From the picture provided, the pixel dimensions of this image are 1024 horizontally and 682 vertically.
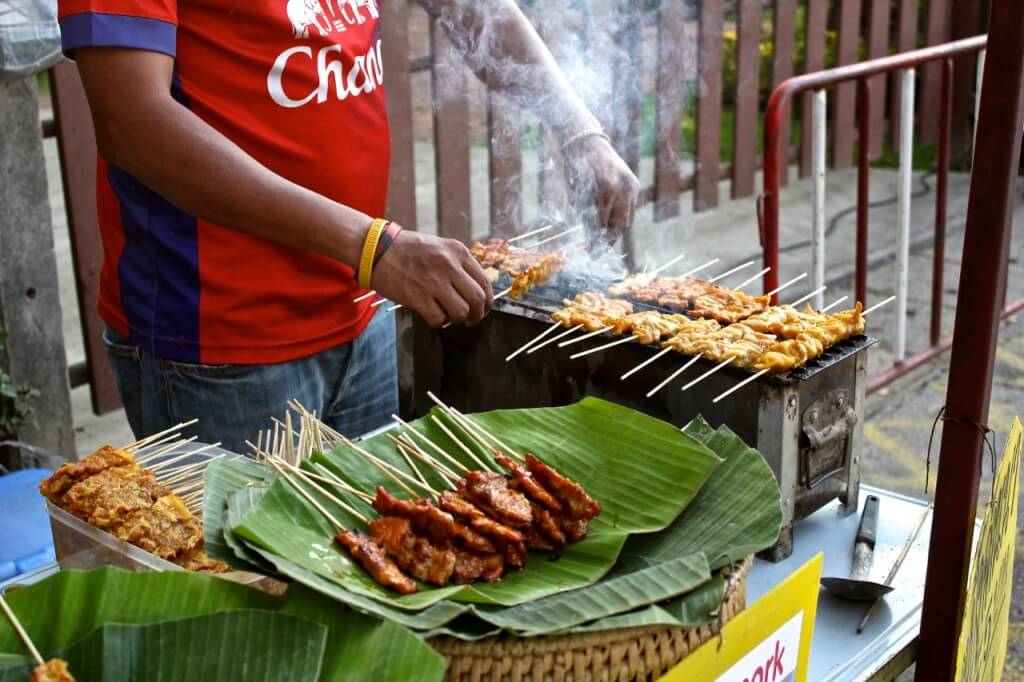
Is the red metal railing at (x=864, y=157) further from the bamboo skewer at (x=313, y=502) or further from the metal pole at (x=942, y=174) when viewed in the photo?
the bamboo skewer at (x=313, y=502)

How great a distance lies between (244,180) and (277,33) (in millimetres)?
413

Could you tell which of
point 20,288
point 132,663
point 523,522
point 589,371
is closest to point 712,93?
point 20,288

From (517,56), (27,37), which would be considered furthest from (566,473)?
(27,37)

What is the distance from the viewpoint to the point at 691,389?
2303 millimetres

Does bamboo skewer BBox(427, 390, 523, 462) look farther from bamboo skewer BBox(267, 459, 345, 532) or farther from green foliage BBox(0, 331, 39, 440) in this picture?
green foliage BBox(0, 331, 39, 440)

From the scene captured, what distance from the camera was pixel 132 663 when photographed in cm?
137

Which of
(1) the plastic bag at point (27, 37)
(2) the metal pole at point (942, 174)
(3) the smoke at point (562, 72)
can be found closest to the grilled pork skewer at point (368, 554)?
(3) the smoke at point (562, 72)

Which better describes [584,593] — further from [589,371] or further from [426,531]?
[589,371]

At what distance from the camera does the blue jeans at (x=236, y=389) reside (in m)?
2.67

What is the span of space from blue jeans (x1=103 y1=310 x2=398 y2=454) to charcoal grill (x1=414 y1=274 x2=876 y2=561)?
0.22m

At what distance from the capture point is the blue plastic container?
2801 mm

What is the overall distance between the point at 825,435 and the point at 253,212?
1284 millimetres

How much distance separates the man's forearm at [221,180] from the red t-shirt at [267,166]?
202 millimetres

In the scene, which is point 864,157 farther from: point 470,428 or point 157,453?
point 157,453
